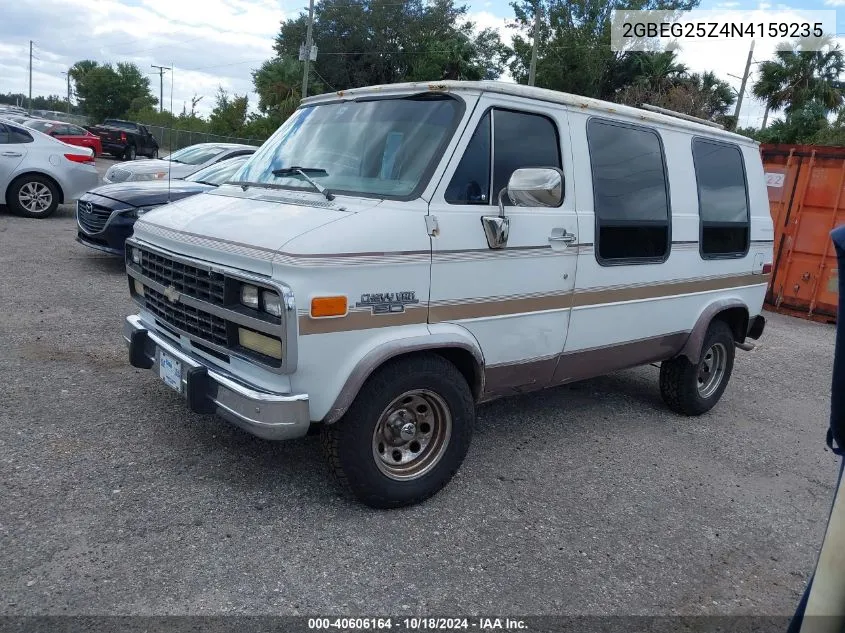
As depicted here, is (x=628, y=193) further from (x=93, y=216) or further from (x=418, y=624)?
(x=93, y=216)

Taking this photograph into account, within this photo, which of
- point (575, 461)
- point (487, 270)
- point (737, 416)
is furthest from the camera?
point (737, 416)

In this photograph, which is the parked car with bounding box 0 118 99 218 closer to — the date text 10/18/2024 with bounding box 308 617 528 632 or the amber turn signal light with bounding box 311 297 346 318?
the amber turn signal light with bounding box 311 297 346 318

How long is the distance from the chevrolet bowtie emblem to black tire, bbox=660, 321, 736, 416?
385 cm

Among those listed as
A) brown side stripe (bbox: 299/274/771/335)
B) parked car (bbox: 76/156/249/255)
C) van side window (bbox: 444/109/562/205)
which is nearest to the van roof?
van side window (bbox: 444/109/562/205)

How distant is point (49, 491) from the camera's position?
353 centimetres

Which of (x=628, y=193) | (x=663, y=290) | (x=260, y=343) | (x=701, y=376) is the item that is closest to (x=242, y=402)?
(x=260, y=343)

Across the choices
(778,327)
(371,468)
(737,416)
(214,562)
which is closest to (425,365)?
(371,468)

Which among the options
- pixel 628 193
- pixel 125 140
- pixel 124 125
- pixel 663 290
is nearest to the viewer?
pixel 628 193

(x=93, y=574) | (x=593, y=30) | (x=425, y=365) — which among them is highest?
(x=593, y=30)

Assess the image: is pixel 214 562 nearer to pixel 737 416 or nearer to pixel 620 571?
pixel 620 571

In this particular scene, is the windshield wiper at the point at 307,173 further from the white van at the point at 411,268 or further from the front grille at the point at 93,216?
the front grille at the point at 93,216

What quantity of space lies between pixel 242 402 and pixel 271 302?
1.65 ft

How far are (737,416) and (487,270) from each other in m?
3.34

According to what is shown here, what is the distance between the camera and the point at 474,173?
146 inches
